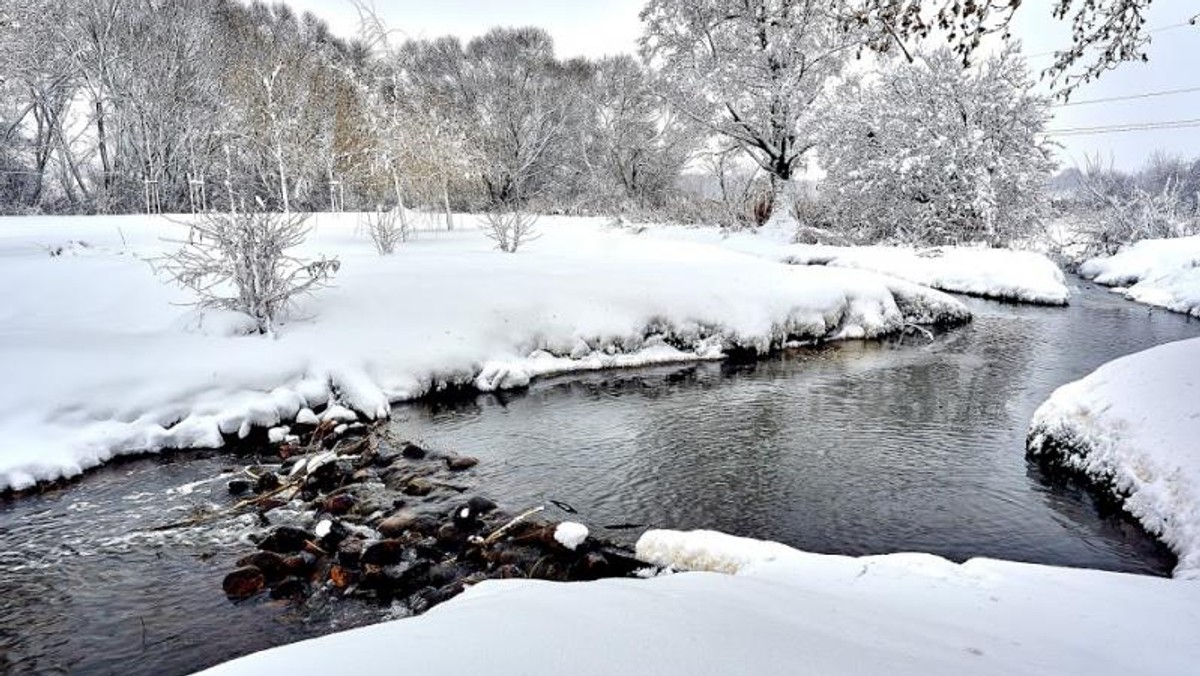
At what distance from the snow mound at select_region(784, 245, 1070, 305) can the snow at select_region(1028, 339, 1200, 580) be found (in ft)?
38.0

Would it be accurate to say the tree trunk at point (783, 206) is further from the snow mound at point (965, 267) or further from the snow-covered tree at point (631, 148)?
the snow-covered tree at point (631, 148)

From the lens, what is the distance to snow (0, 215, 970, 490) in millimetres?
7438

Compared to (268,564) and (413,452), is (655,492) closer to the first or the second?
(413,452)

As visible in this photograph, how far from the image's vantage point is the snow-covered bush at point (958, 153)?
20.8 m

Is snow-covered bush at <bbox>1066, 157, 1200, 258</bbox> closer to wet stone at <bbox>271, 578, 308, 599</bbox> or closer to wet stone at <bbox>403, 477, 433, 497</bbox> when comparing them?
wet stone at <bbox>403, 477, 433, 497</bbox>

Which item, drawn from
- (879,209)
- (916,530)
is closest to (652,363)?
(916,530)

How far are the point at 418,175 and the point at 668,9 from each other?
11.9 m

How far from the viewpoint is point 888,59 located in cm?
2250

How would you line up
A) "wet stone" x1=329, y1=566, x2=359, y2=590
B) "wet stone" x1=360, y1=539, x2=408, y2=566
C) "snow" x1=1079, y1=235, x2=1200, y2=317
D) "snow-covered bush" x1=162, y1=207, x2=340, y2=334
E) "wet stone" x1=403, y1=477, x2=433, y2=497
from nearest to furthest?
"wet stone" x1=329, y1=566, x2=359, y2=590, "wet stone" x1=360, y1=539, x2=408, y2=566, "wet stone" x1=403, y1=477, x2=433, y2=497, "snow-covered bush" x1=162, y1=207, x2=340, y2=334, "snow" x1=1079, y1=235, x2=1200, y2=317

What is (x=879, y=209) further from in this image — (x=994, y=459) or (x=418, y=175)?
(x=994, y=459)

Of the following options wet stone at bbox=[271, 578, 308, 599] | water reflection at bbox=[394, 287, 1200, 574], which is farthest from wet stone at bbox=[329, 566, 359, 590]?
water reflection at bbox=[394, 287, 1200, 574]

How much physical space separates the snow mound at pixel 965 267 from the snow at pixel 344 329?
3.87 m

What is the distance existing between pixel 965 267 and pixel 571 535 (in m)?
18.0

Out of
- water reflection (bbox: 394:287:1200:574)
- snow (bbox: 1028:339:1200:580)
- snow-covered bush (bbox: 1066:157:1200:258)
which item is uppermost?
snow-covered bush (bbox: 1066:157:1200:258)
